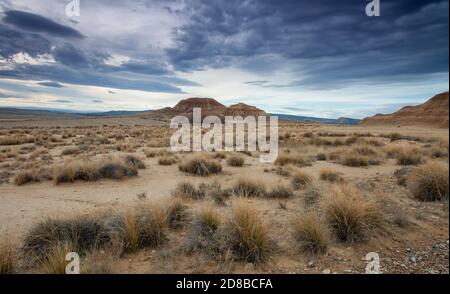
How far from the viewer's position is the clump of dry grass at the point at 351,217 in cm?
517

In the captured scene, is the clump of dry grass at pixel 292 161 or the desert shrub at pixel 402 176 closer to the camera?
the desert shrub at pixel 402 176

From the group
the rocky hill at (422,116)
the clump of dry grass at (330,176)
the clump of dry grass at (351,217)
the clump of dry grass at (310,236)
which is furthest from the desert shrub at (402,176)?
the rocky hill at (422,116)

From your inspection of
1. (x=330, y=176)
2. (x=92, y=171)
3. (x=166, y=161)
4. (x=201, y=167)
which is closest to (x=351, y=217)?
(x=330, y=176)

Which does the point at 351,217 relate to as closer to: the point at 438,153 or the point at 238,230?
the point at 238,230

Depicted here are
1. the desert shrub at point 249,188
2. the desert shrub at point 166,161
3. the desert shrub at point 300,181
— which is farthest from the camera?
the desert shrub at point 166,161

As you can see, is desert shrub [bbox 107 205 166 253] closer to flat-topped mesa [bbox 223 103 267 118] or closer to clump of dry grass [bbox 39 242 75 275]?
clump of dry grass [bbox 39 242 75 275]

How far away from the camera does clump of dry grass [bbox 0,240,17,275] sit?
4273 millimetres

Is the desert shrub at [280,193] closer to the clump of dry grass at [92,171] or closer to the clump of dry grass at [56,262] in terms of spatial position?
the clump of dry grass at [56,262]

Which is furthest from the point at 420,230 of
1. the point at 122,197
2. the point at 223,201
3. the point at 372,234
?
the point at 122,197

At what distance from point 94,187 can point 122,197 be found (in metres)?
1.96

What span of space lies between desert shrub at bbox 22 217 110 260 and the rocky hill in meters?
54.5

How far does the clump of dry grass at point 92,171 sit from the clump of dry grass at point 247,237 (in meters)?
7.48
